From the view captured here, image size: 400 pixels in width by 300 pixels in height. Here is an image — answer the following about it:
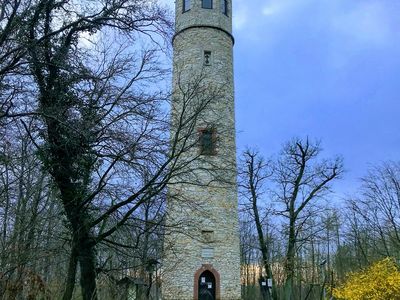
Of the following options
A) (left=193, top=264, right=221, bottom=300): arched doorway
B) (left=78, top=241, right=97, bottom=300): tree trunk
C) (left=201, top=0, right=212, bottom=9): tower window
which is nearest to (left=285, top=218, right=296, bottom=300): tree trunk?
(left=193, top=264, right=221, bottom=300): arched doorway

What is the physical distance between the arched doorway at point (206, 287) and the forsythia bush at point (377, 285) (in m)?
5.74

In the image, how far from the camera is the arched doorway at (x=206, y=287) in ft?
57.5

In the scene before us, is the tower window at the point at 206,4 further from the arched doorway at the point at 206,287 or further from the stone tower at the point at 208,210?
the arched doorway at the point at 206,287

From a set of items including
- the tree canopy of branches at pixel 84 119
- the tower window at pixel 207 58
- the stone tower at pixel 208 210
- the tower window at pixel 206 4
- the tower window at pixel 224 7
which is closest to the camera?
the tree canopy of branches at pixel 84 119

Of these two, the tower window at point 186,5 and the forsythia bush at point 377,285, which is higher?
the tower window at point 186,5

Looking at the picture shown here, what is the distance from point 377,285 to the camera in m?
11.8

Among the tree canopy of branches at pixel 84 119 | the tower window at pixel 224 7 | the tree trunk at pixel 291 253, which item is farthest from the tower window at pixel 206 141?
the tree trunk at pixel 291 253

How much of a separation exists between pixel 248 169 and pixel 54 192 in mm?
12992

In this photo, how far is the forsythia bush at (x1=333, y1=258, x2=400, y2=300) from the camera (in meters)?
11.4

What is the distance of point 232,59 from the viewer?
20.5 m

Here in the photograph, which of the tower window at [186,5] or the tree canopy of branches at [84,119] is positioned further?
the tower window at [186,5]

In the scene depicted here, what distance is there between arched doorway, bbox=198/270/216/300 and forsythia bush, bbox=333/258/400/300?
18.8 ft

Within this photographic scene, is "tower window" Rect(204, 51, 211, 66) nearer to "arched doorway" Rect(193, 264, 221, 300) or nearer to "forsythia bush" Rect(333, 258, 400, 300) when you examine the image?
"arched doorway" Rect(193, 264, 221, 300)

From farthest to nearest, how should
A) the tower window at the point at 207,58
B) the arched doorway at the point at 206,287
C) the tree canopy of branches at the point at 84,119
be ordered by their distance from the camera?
the tower window at the point at 207,58 → the arched doorway at the point at 206,287 → the tree canopy of branches at the point at 84,119
